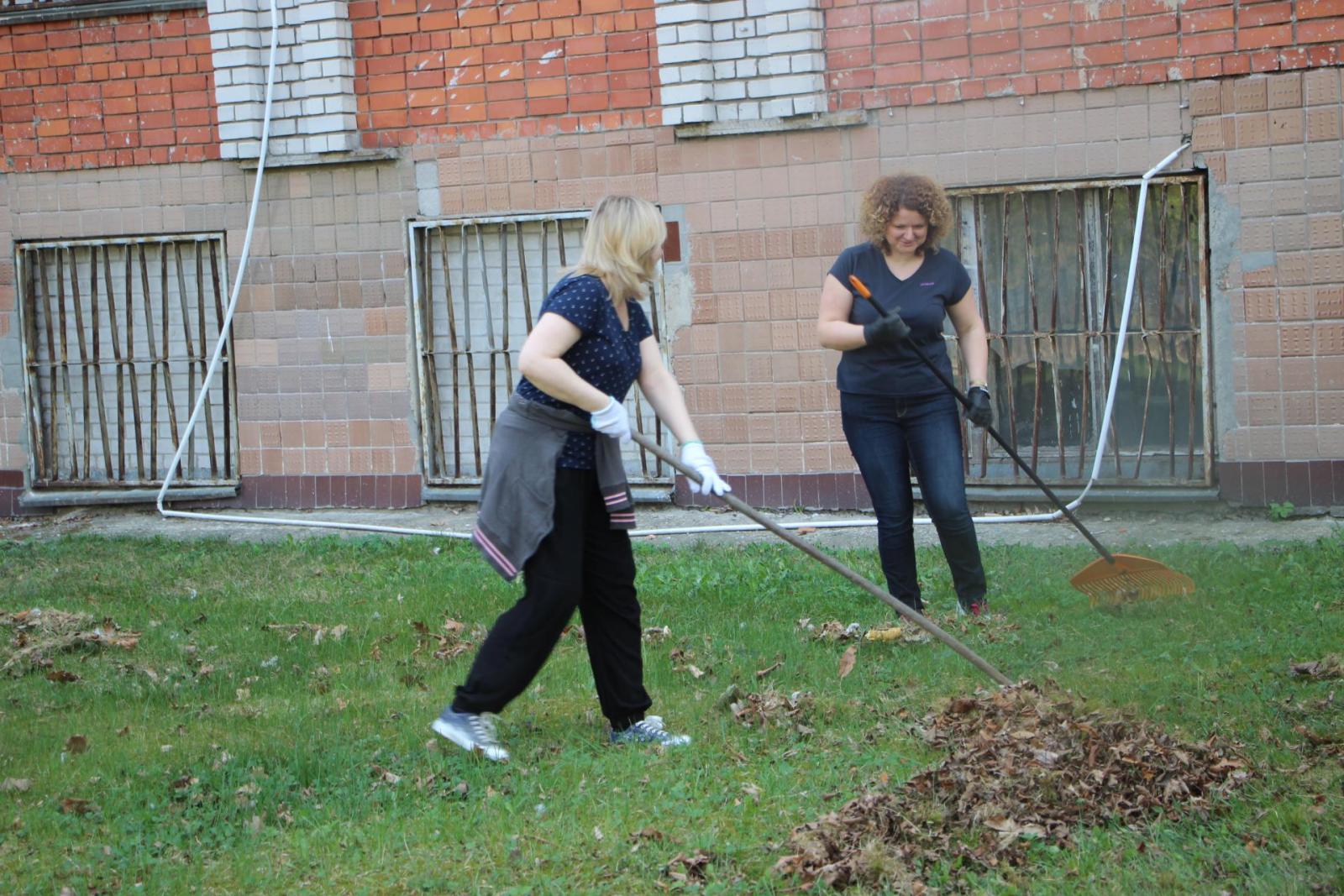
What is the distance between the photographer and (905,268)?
264 inches

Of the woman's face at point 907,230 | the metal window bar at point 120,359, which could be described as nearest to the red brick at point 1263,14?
the woman's face at point 907,230

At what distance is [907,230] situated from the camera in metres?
6.54

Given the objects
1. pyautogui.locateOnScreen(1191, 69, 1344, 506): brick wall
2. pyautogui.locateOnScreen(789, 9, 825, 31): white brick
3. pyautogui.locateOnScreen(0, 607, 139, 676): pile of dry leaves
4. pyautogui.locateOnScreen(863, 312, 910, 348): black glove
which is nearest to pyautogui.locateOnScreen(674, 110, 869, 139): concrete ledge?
pyautogui.locateOnScreen(789, 9, 825, 31): white brick

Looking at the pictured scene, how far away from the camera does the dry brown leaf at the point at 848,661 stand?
600 centimetres

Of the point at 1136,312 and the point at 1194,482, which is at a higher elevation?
the point at 1136,312

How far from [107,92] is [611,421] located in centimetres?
796

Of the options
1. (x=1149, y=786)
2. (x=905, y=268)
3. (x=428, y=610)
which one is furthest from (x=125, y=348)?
(x=1149, y=786)

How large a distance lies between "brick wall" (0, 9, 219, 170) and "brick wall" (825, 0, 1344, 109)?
4.65 meters

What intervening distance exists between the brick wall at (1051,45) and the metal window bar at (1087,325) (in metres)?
0.65

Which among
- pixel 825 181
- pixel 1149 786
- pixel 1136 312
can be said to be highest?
pixel 825 181

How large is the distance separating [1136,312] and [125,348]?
23.8 ft

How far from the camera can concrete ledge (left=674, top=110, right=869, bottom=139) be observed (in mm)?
9781

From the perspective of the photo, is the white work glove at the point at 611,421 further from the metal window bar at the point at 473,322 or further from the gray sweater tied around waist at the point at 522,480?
the metal window bar at the point at 473,322

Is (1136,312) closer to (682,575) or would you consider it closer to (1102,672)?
(682,575)
